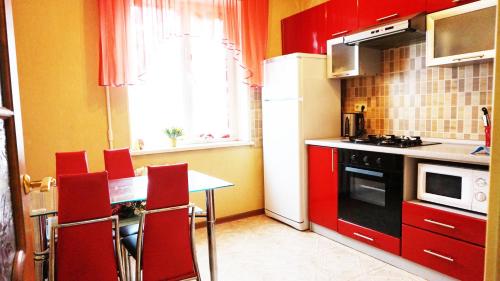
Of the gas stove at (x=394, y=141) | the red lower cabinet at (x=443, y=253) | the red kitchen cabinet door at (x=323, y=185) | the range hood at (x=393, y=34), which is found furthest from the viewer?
the red kitchen cabinet door at (x=323, y=185)

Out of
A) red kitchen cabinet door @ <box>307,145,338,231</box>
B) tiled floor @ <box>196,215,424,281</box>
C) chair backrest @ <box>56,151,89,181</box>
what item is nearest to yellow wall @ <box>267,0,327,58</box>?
red kitchen cabinet door @ <box>307,145,338,231</box>

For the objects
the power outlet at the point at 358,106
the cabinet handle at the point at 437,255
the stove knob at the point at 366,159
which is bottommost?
the cabinet handle at the point at 437,255

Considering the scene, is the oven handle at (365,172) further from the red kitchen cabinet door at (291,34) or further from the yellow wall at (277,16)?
the yellow wall at (277,16)

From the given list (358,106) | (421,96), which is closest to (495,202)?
(421,96)

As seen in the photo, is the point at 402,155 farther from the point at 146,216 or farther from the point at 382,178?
the point at 146,216

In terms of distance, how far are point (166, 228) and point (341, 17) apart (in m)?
2.49

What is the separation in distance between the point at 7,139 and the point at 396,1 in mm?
2800

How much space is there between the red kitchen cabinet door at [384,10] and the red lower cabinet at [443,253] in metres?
1.63

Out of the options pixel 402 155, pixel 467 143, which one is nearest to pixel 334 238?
pixel 402 155

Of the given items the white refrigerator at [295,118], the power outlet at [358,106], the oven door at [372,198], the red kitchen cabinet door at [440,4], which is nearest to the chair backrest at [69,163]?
the white refrigerator at [295,118]

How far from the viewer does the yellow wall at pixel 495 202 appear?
0.66 metres

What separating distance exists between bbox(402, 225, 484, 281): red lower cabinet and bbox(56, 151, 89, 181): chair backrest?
2366 millimetres

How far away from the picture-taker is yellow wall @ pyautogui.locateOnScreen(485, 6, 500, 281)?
0.66m

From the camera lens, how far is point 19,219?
0.83m
